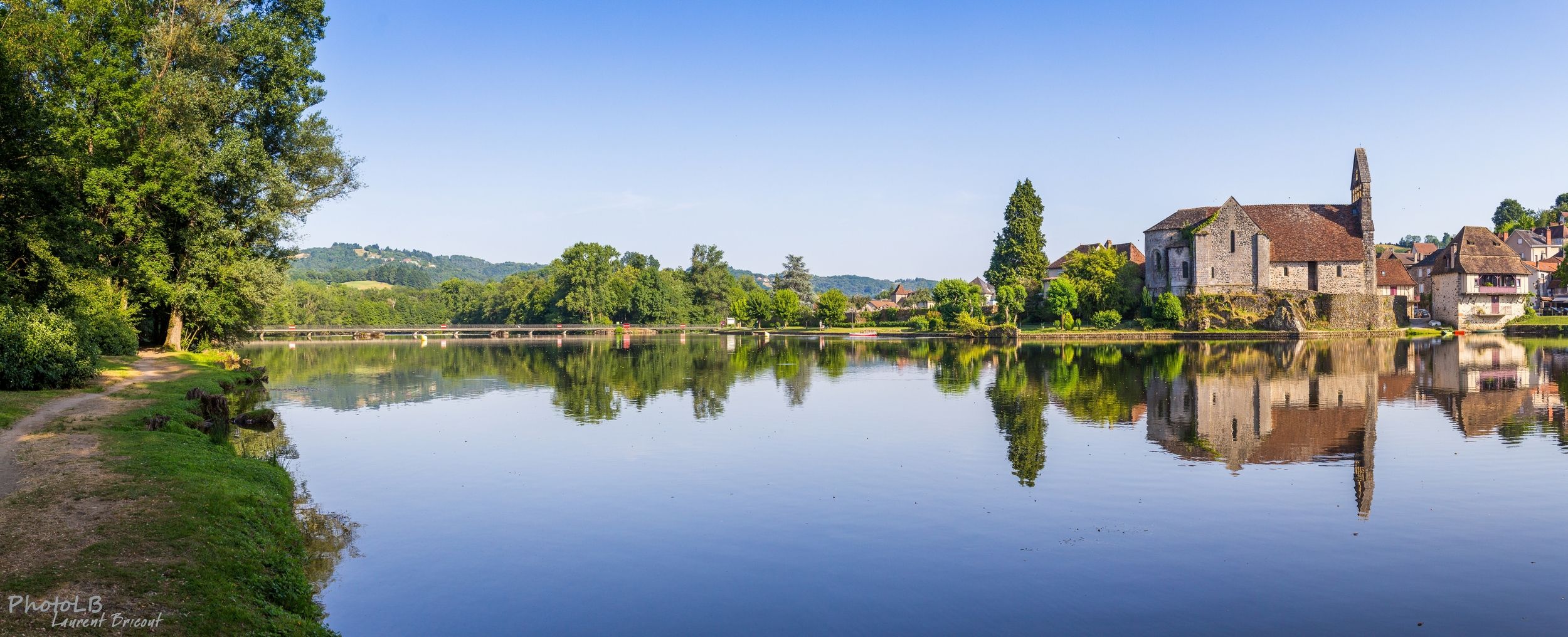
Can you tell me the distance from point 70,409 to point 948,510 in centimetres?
1796

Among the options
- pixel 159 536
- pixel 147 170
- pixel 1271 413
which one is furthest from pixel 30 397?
pixel 1271 413

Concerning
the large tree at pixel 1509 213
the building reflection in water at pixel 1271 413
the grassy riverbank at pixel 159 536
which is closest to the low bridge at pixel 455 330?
the building reflection in water at pixel 1271 413

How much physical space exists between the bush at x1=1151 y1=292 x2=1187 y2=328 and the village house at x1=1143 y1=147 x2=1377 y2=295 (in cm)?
309

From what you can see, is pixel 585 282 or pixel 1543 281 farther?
pixel 585 282

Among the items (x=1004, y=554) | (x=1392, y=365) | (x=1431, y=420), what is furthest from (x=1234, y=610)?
(x=1392, y=365)

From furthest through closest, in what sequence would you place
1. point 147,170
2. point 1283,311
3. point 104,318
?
point 1283,311
point 147,170
point 104,318

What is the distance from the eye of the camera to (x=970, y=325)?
259 ft

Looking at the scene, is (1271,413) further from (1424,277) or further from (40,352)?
(1424,277)

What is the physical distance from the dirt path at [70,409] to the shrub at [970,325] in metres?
60.0

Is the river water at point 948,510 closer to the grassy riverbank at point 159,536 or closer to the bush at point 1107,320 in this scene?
the grassy riverbank at point 159,536

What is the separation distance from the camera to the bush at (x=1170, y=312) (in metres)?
72.8

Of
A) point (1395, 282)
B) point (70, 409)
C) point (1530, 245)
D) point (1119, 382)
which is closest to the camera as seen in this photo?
point (70, 409)

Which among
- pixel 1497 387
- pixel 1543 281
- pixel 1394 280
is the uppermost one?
pixel 1543 281

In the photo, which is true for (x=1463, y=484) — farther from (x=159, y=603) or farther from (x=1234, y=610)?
(x=159, y=603)
